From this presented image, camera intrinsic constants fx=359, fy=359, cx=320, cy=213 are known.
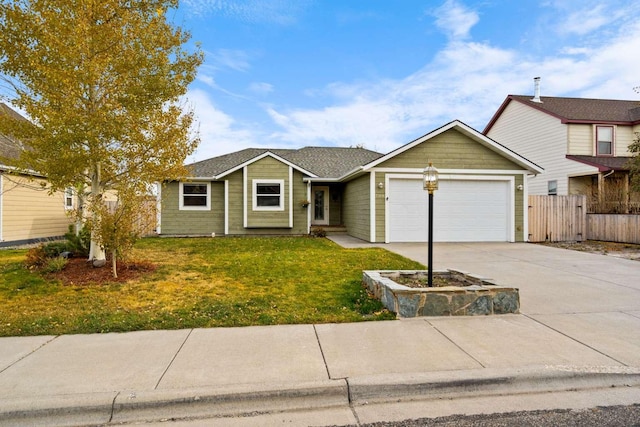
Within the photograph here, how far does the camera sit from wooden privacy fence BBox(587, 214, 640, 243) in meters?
13.3

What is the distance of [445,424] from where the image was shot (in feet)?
8.95

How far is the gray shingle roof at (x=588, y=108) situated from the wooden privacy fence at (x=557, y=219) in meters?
6.02

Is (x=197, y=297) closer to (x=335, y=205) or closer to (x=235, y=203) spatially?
(x=235, y=203)

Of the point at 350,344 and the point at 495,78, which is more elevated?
the point at 495,78

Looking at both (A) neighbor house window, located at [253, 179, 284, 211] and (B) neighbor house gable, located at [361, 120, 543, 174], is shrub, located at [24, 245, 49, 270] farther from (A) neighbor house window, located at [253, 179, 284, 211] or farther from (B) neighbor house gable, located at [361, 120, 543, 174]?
(B) neighbor house gable, located at [361, 120, 543, 174]

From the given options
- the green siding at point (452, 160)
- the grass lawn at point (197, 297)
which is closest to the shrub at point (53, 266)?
the grass lawn at point (197, 297)

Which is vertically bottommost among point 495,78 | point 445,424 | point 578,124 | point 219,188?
point 445,424

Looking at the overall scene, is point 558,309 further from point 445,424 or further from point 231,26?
point 231,26

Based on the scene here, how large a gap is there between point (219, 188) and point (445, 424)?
48.7ft

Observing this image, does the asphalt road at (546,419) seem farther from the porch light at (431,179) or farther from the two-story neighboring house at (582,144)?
the two-story neighboring house at (582,144)

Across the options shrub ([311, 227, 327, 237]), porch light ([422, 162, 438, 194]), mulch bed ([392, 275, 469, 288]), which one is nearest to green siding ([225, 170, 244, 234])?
shrub ([311, 227, 327, 237])

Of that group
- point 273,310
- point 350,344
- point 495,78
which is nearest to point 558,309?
point 350,344

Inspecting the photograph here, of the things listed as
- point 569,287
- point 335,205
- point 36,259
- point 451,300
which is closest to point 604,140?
point 335,205

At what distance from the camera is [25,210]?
1366cm
